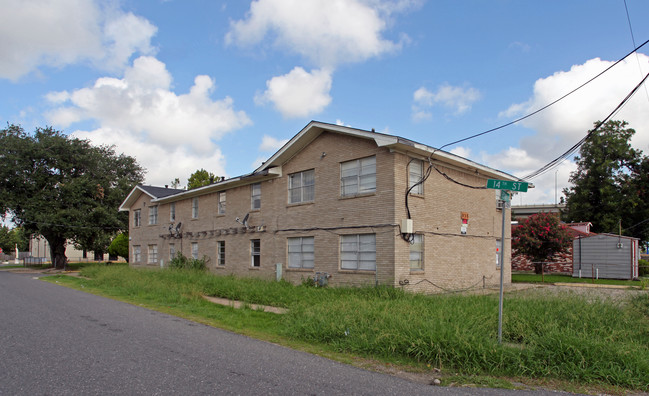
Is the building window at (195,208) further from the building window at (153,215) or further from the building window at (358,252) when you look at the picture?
the building window at (358,252)

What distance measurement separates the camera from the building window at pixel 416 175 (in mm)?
15883

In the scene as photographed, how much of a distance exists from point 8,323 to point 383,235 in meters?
10.5

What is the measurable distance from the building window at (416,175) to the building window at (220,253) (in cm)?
1198

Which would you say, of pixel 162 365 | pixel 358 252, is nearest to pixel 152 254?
pixel 358 252

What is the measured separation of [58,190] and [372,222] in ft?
123

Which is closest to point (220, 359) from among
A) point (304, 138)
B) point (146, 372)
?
point (146, 372)

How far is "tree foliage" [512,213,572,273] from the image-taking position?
2730 centimetres

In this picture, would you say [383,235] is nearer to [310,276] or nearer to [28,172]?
[310,276]

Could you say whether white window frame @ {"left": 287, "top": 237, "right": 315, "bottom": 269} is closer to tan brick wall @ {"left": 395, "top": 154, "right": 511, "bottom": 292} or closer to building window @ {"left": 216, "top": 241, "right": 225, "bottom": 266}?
tan brick wall @ {"left": 395, "top": 154, "right": 511, "bottom": 292}

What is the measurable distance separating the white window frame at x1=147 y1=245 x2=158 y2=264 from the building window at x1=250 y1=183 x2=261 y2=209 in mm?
12635

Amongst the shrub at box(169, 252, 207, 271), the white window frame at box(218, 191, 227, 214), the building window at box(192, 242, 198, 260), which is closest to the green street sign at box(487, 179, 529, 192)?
the white window frame at box(218, 191, 227, 214)

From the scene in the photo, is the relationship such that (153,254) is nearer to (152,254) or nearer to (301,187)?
(152,254)

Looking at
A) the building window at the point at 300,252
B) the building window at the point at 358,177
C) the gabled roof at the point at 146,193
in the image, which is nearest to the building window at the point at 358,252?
the building window at the point at 358,177

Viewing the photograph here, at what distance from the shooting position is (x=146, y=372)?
6438mm
